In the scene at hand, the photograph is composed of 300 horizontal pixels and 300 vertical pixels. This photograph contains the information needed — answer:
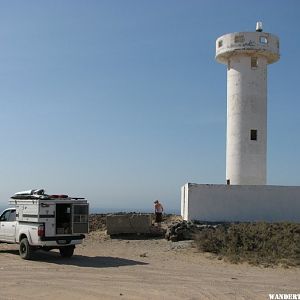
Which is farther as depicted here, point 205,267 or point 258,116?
point 258,116

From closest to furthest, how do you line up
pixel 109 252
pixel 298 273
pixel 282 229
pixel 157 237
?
pixel 298 273, pixel 109 252, pixel 282 229, pixel 157 237

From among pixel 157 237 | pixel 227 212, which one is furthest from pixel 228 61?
pixel 157 237

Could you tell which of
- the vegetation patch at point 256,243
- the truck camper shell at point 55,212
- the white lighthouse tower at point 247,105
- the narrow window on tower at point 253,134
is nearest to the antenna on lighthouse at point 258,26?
the white lighthouse tower at point 247,105

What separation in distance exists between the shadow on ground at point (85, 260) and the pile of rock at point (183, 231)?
5.25 meters

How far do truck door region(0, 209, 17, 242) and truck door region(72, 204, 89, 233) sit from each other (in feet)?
7.47

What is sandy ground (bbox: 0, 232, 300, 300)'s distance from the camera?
12164 mm

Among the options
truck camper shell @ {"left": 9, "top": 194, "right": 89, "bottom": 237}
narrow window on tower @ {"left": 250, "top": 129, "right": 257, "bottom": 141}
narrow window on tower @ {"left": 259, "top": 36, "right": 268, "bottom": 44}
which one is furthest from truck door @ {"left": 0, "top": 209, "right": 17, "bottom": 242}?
narrow window on tower @ {"left": 259, "top": 36, "right": 268, "bottom": 44}

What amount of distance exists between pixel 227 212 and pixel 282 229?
382cm

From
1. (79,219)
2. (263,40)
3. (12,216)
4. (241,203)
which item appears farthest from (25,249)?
(263,40)

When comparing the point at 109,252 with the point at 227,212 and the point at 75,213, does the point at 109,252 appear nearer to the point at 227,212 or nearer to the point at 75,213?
the point at 75,213

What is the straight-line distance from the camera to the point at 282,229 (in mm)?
22406

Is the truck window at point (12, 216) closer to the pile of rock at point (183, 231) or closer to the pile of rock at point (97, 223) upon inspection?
the pile of rock at point (183, 231)

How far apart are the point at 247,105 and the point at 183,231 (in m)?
8.45

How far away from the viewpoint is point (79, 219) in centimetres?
1841
